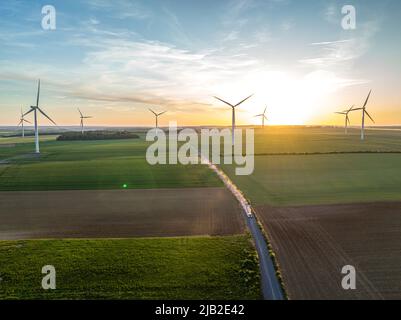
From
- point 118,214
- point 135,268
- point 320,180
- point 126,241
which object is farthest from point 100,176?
point 320,180

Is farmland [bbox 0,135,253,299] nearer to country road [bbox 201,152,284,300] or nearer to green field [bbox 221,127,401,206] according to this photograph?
country road [bbox 201,152,284,300]

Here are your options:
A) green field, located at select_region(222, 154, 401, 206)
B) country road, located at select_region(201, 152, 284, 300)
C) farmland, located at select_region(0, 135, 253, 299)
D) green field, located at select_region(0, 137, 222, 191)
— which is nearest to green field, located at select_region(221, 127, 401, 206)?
green field, located at select_region(222, 154, 401, 206)

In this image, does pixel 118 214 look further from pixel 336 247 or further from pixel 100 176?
pixel 100 176

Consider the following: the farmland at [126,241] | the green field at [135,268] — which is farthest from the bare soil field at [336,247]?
the green field at [135,268]

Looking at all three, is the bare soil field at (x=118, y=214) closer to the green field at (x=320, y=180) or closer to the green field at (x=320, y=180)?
the green field at (x=320, y=180)

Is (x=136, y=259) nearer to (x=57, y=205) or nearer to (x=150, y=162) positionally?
(x=57, y=205)
